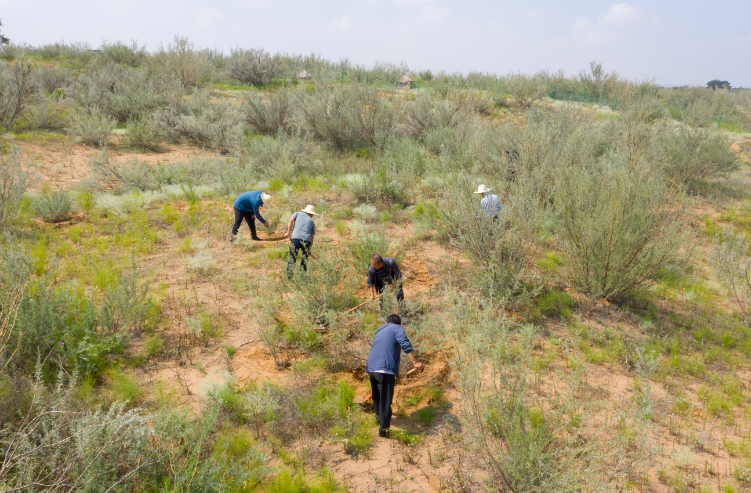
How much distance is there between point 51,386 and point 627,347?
620 cm

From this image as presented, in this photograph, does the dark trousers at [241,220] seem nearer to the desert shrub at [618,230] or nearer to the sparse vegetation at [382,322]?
the sparse vegetation at [382,322]

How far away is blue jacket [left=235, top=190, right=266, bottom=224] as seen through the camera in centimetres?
721

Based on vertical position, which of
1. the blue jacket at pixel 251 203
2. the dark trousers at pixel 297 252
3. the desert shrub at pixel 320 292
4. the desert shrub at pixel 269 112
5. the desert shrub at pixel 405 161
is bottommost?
the desert shrub at pixel 320 292

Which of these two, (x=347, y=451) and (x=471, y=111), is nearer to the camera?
(x=347, y=451)

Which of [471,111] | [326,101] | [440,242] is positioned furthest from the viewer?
[471,111]

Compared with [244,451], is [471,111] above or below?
above

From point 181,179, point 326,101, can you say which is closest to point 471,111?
point 326,101

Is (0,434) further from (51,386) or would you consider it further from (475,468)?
(475,468)

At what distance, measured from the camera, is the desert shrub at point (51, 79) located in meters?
17.5

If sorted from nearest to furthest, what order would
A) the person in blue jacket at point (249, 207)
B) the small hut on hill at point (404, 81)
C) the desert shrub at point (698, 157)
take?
1. the person in blue jacket at point (249, 207)
2. the desert shrub at point (698, 157)
3. the small hut on hill at point (404, 81)

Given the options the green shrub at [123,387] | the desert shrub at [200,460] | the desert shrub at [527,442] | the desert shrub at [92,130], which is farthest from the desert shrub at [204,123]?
the desert shrub at [527,442]

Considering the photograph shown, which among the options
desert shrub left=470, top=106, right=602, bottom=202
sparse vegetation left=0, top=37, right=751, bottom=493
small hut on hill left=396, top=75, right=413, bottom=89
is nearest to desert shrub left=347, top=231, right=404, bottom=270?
sparse vegetation left=0, top=37, right=751, bottom=493

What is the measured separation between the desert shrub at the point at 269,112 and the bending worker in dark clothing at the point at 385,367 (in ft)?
40.4

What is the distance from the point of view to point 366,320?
5.27m
